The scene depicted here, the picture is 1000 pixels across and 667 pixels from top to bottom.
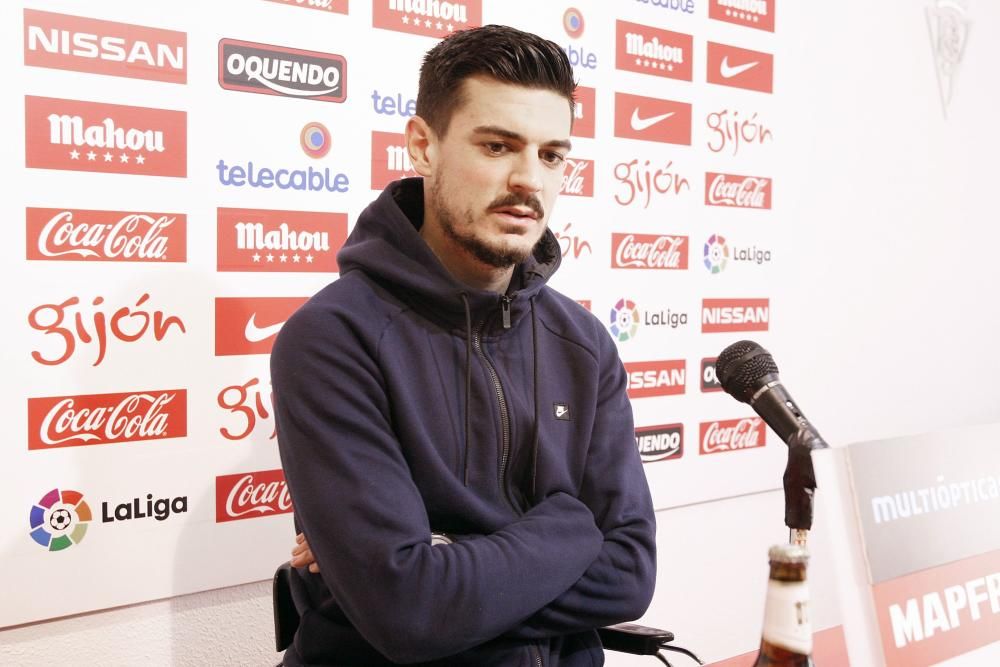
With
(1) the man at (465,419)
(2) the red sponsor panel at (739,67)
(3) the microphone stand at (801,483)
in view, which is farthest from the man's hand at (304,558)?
(2) the red sponsor panel at (739,67)

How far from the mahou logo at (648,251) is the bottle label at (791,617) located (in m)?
1.80

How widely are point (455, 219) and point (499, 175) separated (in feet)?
0.33

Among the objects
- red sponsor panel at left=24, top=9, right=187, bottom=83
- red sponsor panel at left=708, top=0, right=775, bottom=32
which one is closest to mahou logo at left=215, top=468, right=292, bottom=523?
red sponsor panel at left=24, top=9, right=187, bottom=83

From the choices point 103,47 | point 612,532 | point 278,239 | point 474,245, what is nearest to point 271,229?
point 278,239

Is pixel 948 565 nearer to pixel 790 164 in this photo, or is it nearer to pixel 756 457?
pixel 756 457

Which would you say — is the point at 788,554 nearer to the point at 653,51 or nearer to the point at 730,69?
the point at 653,51

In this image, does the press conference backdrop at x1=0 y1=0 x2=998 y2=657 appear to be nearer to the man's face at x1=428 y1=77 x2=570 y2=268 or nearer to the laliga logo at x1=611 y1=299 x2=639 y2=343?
the laliga logo at x1=611 y1=299 x2=639 y2=343

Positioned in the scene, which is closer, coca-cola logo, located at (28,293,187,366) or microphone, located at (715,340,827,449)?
microphone, located at (715,340,827,449)

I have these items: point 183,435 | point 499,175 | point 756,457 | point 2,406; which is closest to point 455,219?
point 499,175

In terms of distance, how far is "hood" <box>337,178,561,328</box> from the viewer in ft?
4.76

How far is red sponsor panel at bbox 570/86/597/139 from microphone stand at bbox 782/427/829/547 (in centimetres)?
152

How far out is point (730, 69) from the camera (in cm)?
272

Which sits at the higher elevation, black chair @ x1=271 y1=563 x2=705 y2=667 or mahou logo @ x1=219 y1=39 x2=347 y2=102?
mahou logo @ x1=219 y1=39 x2=347 y2=102

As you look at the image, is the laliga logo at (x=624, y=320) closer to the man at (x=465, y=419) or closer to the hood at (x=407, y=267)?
the man at (x=465, y=419)
